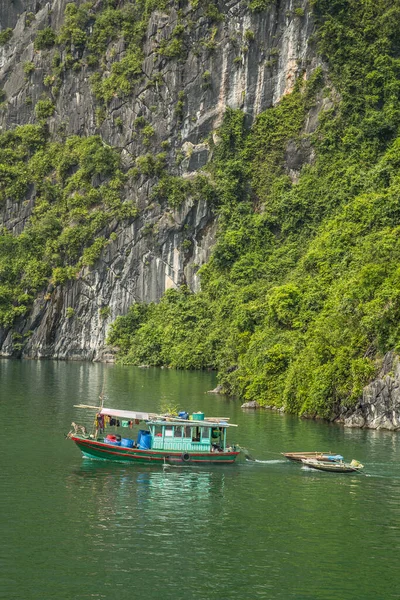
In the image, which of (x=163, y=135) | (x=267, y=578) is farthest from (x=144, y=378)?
(x=267, y=578)

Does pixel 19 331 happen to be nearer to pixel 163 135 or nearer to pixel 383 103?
pixel 163 135

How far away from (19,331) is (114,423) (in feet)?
281

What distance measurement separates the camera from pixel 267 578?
84.9 ft

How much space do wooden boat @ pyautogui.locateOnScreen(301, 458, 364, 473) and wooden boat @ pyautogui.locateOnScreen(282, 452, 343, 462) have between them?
0.37 metres

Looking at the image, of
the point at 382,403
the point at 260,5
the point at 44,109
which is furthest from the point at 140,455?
the point at 44,109

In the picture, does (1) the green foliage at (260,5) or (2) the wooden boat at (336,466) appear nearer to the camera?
(2) the wooden boat at (336,466)

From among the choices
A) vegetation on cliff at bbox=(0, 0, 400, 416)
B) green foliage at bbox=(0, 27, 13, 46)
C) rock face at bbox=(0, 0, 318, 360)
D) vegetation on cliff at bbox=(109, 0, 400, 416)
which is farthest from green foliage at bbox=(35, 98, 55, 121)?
vegetation on cliff at bbox=(109, 0, 400, 416)

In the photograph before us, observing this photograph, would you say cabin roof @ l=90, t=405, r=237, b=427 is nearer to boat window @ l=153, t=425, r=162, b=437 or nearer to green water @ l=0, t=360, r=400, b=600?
boat window @ l=153, t=425, r=162, b=437

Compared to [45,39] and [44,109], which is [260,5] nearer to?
[44,109]

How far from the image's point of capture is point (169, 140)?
5226 inches

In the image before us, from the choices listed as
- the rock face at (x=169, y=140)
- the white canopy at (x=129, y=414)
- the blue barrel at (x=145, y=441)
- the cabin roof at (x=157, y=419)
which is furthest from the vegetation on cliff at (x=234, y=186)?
the white canopy at (x=129, y=414)

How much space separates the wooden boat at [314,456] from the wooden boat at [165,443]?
8.67 ft

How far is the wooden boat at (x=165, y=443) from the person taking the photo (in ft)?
136

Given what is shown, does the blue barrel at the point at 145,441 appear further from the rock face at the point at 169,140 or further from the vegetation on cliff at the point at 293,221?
the rock face at the point at 169,140
